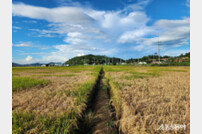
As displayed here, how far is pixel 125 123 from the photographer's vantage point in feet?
9.66

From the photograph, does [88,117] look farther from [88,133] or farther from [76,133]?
[76,133]

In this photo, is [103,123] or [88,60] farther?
[88,60]

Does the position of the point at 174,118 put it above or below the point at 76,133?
above

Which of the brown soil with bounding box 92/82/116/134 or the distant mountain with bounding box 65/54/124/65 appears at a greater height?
the distant mountain with bounding box 65/54/124/65

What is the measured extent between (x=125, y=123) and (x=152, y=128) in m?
0.70

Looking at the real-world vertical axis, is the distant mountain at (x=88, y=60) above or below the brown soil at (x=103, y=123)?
above

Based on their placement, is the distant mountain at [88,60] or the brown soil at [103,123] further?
the distant mountain at [88,60]

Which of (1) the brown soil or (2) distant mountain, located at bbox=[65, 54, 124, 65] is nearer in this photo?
(1) the brown soil

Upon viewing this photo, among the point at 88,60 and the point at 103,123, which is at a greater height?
the point at 88,60

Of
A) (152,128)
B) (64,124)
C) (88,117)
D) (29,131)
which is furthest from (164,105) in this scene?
(29,131)

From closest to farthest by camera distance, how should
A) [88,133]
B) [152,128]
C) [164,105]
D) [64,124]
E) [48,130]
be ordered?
1. [48,130]
2. [152,128]
3. [64,124]
4. [88,133]
5. [164,105]

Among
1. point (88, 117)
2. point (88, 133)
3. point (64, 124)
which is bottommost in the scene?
point (88, 133)

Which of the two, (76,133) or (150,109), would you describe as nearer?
(76,133)
